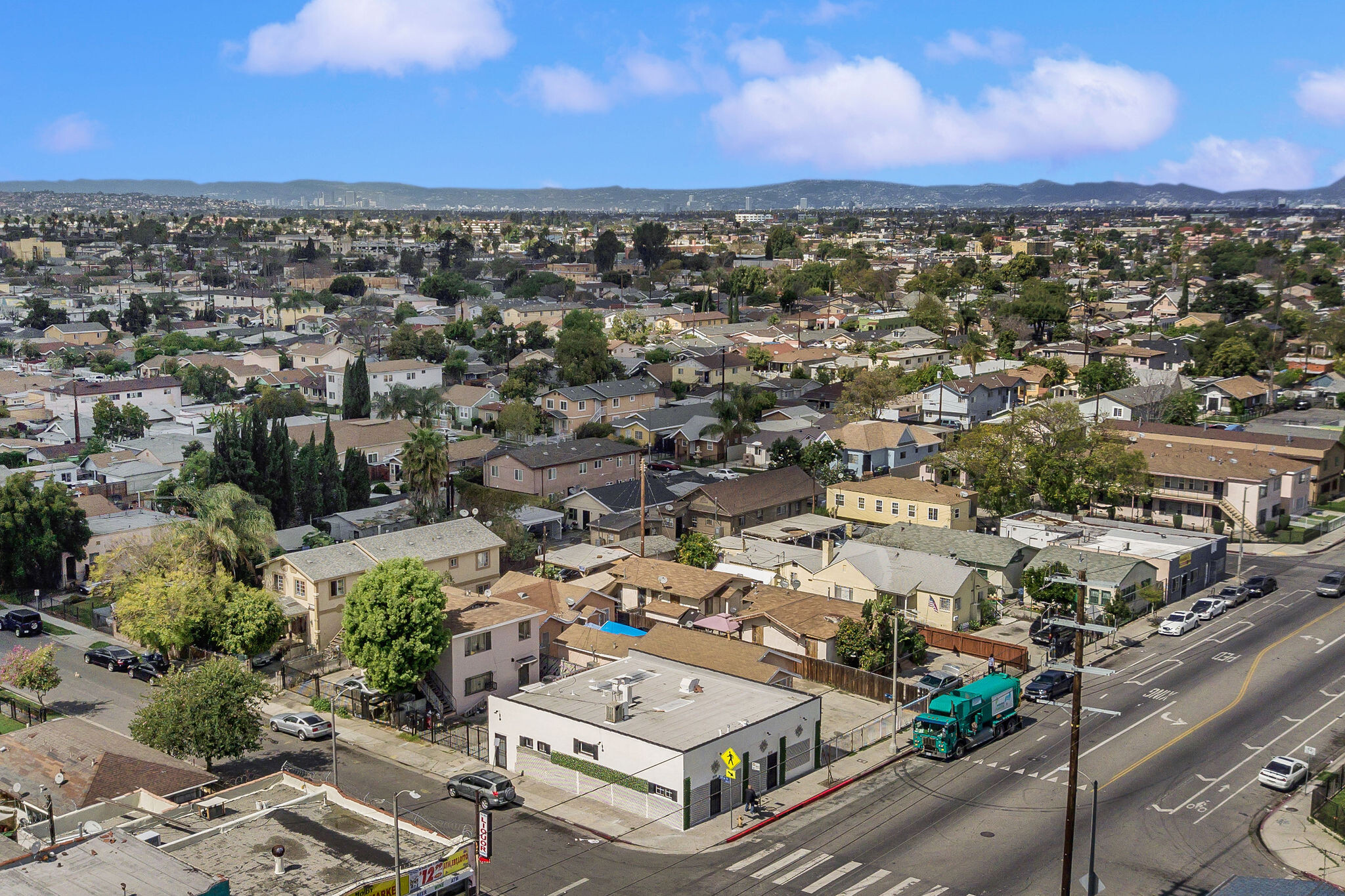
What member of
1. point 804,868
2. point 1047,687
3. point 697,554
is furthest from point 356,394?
point 804,868

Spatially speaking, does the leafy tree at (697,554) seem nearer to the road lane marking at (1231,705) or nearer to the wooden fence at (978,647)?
the wooden fence at (978,647)

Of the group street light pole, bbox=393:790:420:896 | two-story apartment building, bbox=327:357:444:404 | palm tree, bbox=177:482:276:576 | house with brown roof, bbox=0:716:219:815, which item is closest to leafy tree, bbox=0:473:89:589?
palm tree, bbox=177:482:276:576

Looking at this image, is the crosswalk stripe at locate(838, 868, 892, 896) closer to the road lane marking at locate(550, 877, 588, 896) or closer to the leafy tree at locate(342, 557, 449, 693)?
the road lane marking at locate(550, 877, 588, 896)

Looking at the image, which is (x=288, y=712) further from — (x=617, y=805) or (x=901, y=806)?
(x=901, y=806)

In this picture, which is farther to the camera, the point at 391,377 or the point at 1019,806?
the point at 391,377

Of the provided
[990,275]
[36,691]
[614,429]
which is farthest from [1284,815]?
[990,275]

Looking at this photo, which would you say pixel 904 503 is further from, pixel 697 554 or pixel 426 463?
pixel 426 463

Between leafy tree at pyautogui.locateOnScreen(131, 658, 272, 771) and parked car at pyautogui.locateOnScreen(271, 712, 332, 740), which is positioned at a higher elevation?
leafy tree at pyautogui.locateOnScreen(131, 658, 272, 771)

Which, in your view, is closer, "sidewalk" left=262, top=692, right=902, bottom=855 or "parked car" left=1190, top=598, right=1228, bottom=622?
"sidewalk" left=262, top=692, right=902, bottom=855

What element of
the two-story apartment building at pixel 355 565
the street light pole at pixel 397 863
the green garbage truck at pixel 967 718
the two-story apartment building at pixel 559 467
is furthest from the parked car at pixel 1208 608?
the street light pole at pixel 397 863
